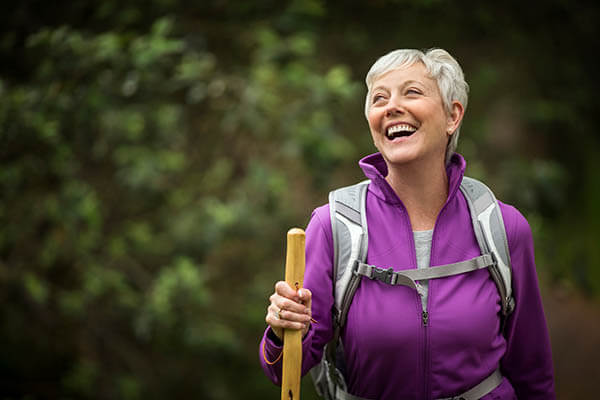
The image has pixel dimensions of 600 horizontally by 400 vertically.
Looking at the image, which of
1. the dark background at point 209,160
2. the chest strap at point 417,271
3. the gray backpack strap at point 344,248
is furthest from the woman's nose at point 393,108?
the dark background at point 209,160

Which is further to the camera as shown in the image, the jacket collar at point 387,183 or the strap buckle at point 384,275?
the jacket collar at point 387,183

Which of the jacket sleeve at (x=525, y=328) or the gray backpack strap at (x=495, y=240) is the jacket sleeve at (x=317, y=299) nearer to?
the gray backpack strap at (x=495, y=240)

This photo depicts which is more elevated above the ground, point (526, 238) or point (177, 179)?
point (177, 179)

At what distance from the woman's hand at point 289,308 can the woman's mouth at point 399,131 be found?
64 cm

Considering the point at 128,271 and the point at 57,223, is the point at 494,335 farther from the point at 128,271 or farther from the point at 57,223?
the point at 128,271

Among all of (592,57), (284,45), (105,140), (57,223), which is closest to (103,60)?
(105,140)

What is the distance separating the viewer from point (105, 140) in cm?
406

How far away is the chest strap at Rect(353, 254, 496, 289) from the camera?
170cm

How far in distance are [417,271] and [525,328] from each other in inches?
20.1

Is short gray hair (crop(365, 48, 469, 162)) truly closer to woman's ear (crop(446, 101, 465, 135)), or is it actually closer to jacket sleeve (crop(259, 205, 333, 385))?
woman's ear (crop(446, 101, 465, 135))

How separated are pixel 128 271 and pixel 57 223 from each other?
39.8 inches

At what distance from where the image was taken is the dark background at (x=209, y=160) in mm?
3721

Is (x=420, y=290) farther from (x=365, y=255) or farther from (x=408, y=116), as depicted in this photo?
(x=408, y=116)

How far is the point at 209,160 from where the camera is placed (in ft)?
19.6
